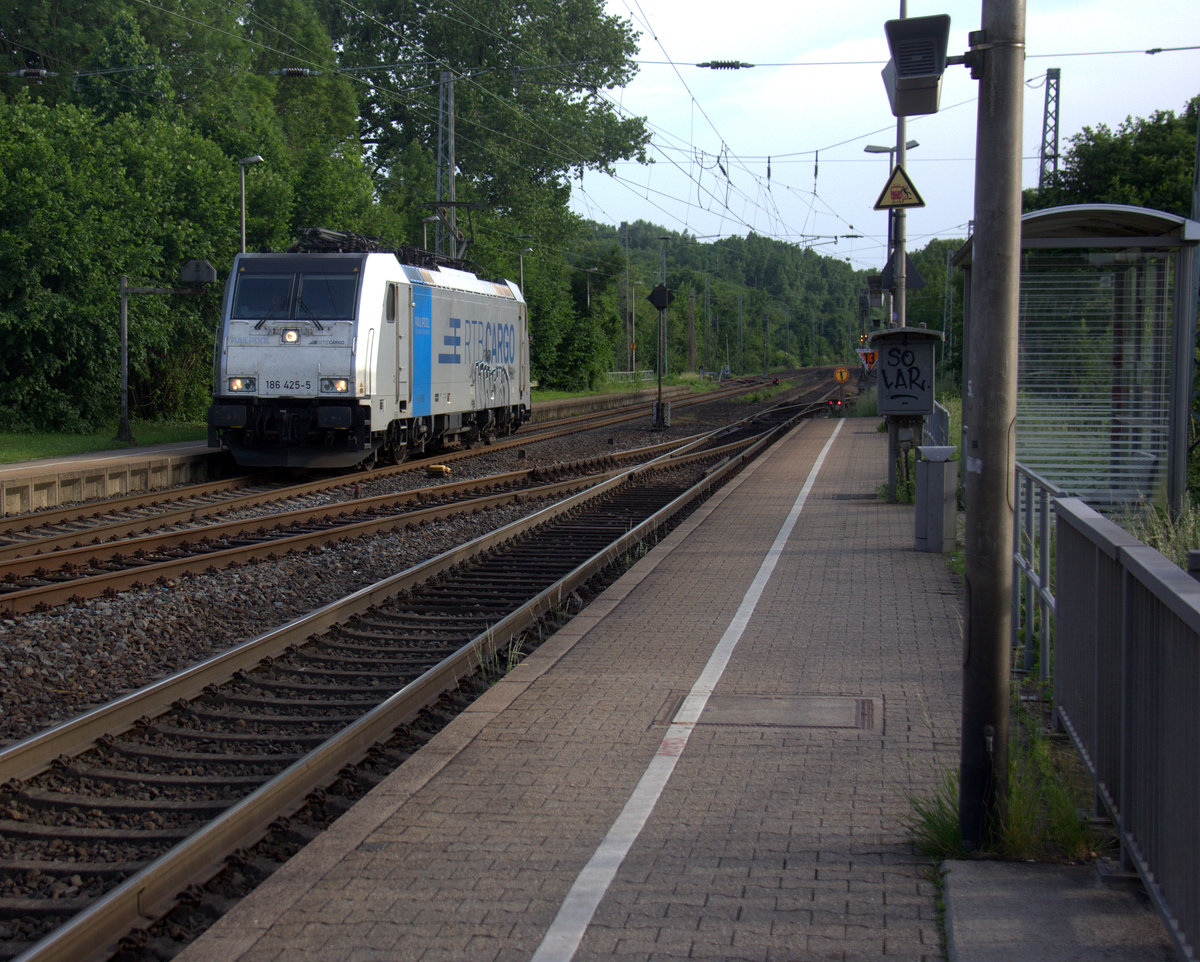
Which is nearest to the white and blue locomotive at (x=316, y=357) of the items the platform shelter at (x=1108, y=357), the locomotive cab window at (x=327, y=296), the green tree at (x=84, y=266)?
the locomotive cab window at (x=327, y=296)

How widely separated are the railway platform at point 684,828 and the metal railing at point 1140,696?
32cm

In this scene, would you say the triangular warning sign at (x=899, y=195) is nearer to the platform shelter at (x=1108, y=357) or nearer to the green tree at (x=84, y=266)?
the platform shelter at (x=1108, y=357)

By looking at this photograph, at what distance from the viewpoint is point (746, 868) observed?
4.31 m

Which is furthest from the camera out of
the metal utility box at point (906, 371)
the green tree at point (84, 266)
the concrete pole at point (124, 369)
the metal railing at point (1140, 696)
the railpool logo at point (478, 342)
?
the green tree at point (84, 266)

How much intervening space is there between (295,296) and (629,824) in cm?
1440

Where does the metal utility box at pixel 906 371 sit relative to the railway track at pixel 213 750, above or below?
above

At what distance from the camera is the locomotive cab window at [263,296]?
17.8 m

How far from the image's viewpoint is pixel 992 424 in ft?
14.6

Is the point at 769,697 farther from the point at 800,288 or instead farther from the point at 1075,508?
the point at 800,288

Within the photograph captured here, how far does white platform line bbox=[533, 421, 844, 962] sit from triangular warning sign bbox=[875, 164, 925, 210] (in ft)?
26.6

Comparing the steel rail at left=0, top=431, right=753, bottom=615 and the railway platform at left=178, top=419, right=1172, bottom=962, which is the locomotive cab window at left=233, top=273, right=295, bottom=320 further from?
the railway platform at left=178, top=419, right=1172, bottom=962

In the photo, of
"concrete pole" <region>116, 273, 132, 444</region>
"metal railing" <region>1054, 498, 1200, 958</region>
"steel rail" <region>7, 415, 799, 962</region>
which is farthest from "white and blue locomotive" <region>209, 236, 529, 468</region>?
"metal railing" <region>1054, 498, 1200, 958</region>

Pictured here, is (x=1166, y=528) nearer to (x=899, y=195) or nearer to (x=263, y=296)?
(x=899, y=195)

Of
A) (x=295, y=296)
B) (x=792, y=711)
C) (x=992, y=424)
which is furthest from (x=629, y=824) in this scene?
(x=295, y=296)
